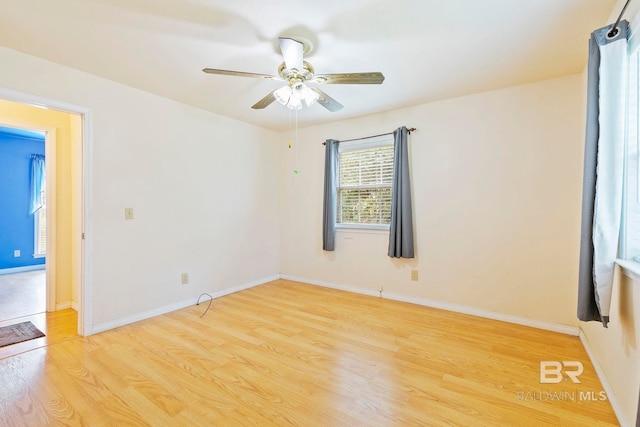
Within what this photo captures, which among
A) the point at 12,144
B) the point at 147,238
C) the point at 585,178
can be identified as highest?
the point at 12,144

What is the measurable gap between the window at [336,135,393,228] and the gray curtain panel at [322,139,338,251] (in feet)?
0.39

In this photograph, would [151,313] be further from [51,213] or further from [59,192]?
[59,192]

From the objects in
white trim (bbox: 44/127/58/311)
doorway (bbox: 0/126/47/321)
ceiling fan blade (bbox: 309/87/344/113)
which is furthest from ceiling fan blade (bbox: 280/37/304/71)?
doorway (bbox: 0/126/47/321)

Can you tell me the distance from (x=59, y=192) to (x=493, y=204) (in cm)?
480

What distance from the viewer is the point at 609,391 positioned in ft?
5.65

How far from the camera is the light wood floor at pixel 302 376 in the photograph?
5.25ft

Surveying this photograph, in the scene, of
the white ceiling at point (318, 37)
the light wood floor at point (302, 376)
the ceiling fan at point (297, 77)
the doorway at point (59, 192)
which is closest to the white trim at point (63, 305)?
the doorway at point (59, 192)

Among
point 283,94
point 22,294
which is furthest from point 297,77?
point 22,294

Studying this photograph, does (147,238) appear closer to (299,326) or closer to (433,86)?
(299,326)

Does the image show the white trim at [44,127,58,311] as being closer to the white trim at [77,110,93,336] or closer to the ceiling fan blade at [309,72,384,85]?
the white trim at [77,110,93,336]

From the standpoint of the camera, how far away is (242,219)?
410cm

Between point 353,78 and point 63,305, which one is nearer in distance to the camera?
point 353,78

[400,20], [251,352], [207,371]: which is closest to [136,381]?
[207,371]

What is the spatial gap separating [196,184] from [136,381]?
2.19m
